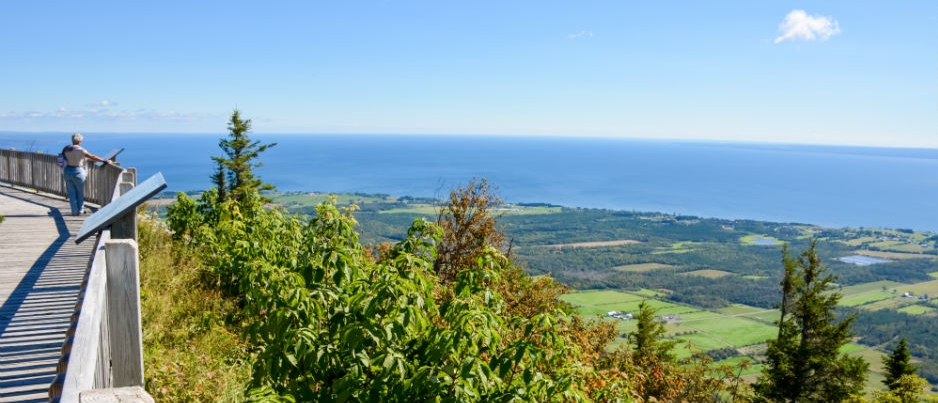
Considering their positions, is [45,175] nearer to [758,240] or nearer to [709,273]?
[709,273]

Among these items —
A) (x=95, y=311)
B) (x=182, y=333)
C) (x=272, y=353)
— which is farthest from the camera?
(x=182, y=333)

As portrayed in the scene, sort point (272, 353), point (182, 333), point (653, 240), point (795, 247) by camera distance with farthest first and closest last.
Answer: point (653, 240)
point (795, 247)
point (182, 333)
point (272, 353)

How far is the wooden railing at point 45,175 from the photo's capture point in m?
13.1

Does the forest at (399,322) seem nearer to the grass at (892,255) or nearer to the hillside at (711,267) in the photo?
the hillside at (711,267)

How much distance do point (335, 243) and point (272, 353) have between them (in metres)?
2.08

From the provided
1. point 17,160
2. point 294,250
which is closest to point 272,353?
point 294,250

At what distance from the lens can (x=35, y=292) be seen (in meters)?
7.10

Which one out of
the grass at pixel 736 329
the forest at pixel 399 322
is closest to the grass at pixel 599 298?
the grass at pixel 736 329

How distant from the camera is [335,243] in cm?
621

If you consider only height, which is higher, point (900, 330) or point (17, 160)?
point (17, 160)

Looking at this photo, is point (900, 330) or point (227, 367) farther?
point (900, 330)

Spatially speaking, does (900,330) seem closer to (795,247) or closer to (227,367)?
(795,247)

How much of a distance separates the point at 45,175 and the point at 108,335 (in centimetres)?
1592

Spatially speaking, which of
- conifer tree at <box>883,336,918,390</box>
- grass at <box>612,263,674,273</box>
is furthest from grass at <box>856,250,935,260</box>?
conifer tree at <box>883,336,918,390</box>
